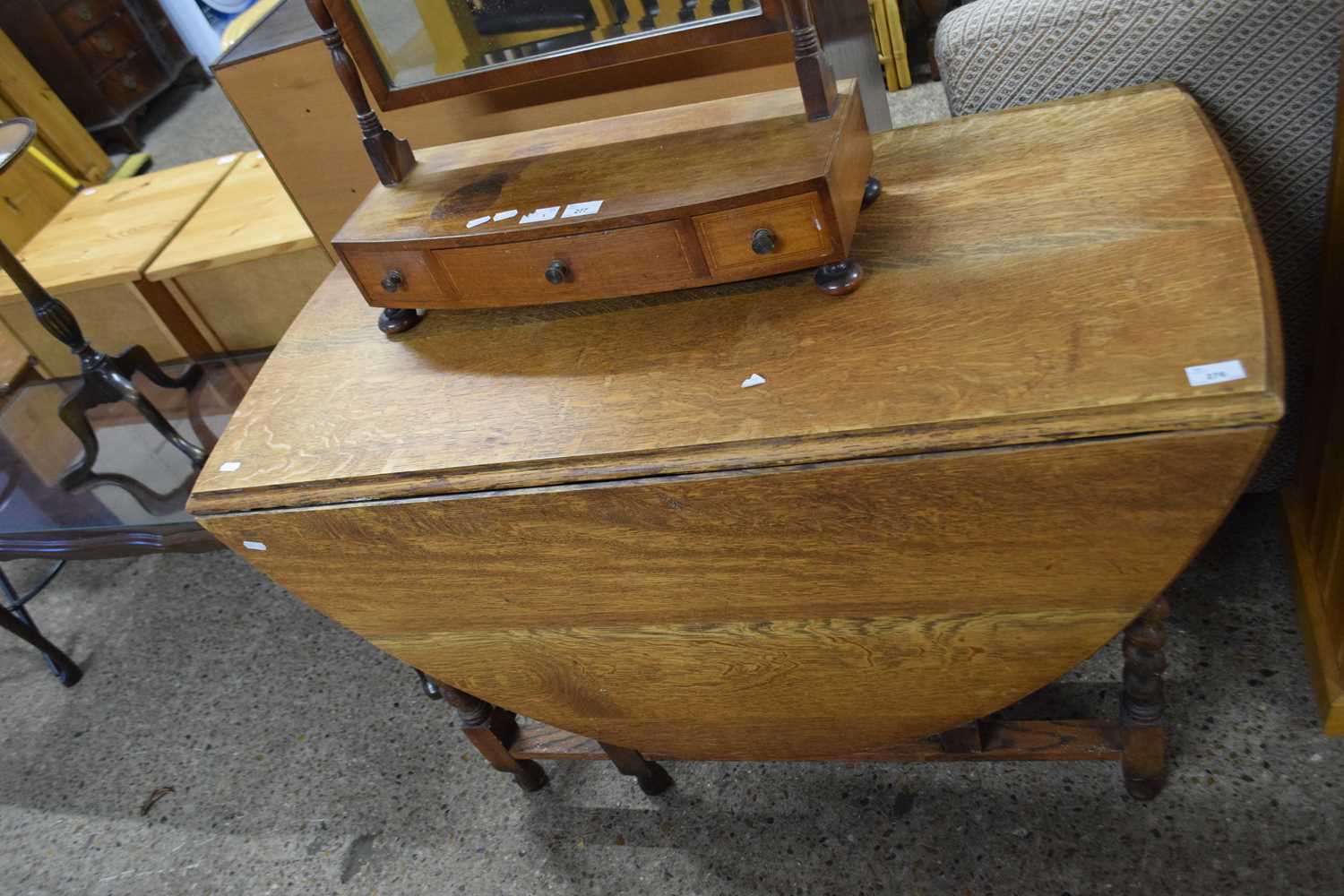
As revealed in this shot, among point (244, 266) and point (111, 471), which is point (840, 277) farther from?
point (244, 266)

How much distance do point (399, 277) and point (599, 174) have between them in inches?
9.9

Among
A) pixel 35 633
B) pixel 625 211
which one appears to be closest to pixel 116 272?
pixel 35 633

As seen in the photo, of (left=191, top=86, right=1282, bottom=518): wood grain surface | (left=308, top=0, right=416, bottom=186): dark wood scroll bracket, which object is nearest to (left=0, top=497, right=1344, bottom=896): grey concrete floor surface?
(left=191, top=86, right=1282, bottom=518): wood grain surface

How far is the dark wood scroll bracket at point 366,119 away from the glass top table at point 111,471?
0.75 meters

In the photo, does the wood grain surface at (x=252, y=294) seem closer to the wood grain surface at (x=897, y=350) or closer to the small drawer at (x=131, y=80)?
the wood grain surface at (x=897, y=350)

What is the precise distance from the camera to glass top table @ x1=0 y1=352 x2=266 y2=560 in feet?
5.72

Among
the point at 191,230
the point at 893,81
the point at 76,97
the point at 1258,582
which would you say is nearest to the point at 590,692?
the point at 1258,582

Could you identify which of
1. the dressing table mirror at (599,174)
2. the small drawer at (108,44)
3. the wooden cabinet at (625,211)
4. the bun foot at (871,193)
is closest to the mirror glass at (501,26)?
the dressing table mirror at (599,174)

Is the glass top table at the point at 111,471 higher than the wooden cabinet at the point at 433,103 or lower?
lower

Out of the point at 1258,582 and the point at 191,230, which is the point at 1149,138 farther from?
the point at 191,230

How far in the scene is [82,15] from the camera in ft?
12.9

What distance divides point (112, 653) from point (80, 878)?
20.8 inches

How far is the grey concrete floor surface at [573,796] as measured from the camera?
4.01 feet

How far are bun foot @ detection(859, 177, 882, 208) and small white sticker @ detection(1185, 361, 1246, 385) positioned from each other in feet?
1.34
